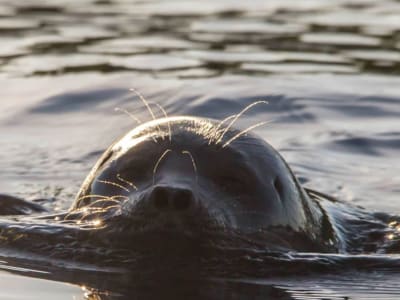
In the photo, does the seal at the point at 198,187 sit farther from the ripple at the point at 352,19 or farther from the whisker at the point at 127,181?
the ripple at the point at 352,19

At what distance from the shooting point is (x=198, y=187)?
18.7ft

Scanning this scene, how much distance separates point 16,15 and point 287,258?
7522mm

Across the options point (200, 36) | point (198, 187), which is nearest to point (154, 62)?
point (200, 36)

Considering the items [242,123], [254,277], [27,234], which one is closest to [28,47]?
[242,123]

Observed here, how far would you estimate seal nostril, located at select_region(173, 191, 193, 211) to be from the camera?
5383 mm

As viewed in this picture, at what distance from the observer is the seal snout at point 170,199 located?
5375 mm

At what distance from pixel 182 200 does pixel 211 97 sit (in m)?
4.63

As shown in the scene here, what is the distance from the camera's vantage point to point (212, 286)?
561cm

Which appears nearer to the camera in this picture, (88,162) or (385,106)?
(88,162)

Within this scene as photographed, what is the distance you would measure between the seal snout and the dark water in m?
0.33

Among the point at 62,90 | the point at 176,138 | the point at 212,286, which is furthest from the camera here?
the point at 62,90

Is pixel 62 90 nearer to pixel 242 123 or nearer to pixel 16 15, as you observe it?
pixel 242 123

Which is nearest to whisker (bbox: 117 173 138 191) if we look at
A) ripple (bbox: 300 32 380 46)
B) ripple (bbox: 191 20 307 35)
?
ripple (bbox: 300 32 380 46)

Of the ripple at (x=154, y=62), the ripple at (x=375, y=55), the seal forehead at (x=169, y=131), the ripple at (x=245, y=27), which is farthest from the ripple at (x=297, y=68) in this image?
the seal forehead at (x=169, y=131)
